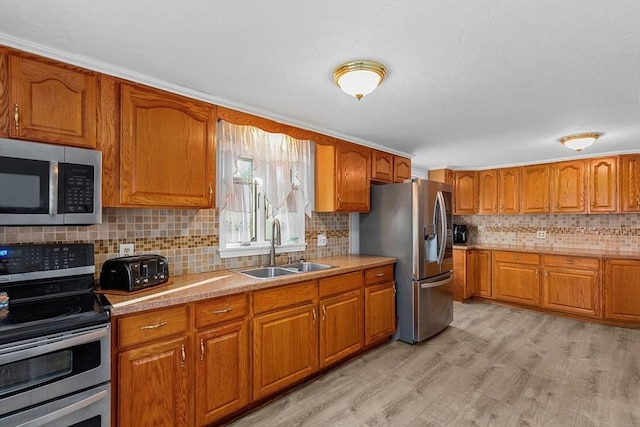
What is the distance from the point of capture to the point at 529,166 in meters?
4.76

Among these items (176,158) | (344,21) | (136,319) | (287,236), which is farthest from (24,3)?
(287,236)

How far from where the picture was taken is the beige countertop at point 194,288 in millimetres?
1661

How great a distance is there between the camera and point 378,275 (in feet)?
10.4

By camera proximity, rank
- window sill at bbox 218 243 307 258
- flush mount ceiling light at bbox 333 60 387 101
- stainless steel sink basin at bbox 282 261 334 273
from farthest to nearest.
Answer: stainless steel sink basin at bbox 282 261 334 273
window sill at bbox 218 243 307 258
flush mount ceiling light at bbox 333 60 387 101

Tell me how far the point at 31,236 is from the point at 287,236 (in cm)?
188

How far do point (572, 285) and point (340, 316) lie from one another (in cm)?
338

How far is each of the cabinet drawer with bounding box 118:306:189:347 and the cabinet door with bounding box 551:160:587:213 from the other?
4.94m

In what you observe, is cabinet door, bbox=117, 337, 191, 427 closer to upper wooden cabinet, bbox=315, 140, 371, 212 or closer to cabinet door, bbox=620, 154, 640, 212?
upper wooden cabinet, bbox=315, 140, 371, 212

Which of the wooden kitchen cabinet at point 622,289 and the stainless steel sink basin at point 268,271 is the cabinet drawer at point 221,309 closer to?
the stainless steel sink basin at point 268,271

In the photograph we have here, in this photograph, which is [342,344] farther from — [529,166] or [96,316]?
[529,166]

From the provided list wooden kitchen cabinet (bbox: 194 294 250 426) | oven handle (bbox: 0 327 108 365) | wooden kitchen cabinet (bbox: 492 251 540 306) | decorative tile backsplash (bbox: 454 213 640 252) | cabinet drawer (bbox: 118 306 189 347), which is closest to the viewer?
oven handle (bbox: 0 327 108 365)

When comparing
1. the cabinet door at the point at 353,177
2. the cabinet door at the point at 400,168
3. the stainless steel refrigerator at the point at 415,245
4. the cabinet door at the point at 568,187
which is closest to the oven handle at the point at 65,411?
the cabinet door at the point at 353,177

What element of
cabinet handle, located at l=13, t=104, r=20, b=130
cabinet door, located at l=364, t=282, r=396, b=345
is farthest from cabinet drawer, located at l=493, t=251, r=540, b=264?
cabinet handle, located at l=13, t=104, r=20, b=130

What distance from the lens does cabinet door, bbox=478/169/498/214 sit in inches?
201
